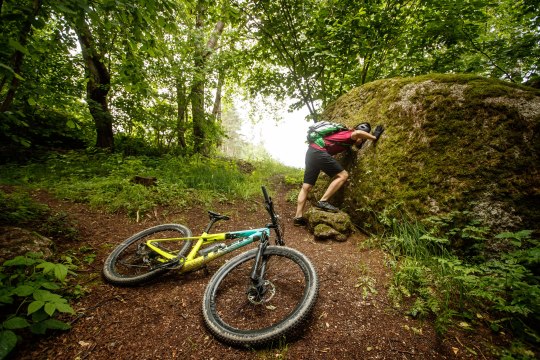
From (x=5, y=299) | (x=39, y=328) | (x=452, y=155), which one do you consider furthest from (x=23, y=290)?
(x=452, y=155)

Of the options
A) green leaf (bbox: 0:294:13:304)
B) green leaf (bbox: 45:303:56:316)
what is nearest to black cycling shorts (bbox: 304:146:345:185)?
green leaf (bbox: 45:303:56:316)

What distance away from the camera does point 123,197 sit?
5.15m

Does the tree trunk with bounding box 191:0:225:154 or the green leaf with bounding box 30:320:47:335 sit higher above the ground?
the tree trunk with bounding box 191:0:225:154

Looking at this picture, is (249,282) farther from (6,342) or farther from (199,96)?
(199,96)

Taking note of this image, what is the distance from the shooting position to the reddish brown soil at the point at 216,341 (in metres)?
2.05

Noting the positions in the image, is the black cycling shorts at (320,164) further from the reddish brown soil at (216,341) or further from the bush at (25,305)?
the bush at (25,305)

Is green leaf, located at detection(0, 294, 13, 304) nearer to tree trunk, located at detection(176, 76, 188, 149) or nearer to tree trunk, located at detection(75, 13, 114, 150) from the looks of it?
tree trunk, located at detection(75, 13, 114, 150)

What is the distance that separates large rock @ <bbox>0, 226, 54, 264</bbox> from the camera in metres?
2.63

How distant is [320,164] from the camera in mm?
4770

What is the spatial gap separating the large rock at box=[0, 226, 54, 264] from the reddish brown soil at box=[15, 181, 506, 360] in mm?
416

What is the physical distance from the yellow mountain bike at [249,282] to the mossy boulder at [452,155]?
2.05 meters

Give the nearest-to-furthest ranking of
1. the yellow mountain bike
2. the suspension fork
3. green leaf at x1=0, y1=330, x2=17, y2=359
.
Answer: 1. green leaf at x1=0, y1=330, x2=17, y2=359
2. the yellow mountain bike
3. the suspension fork

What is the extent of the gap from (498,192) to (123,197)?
21.8ft

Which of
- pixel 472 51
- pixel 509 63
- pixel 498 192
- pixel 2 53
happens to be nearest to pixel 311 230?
pixel 498 192
